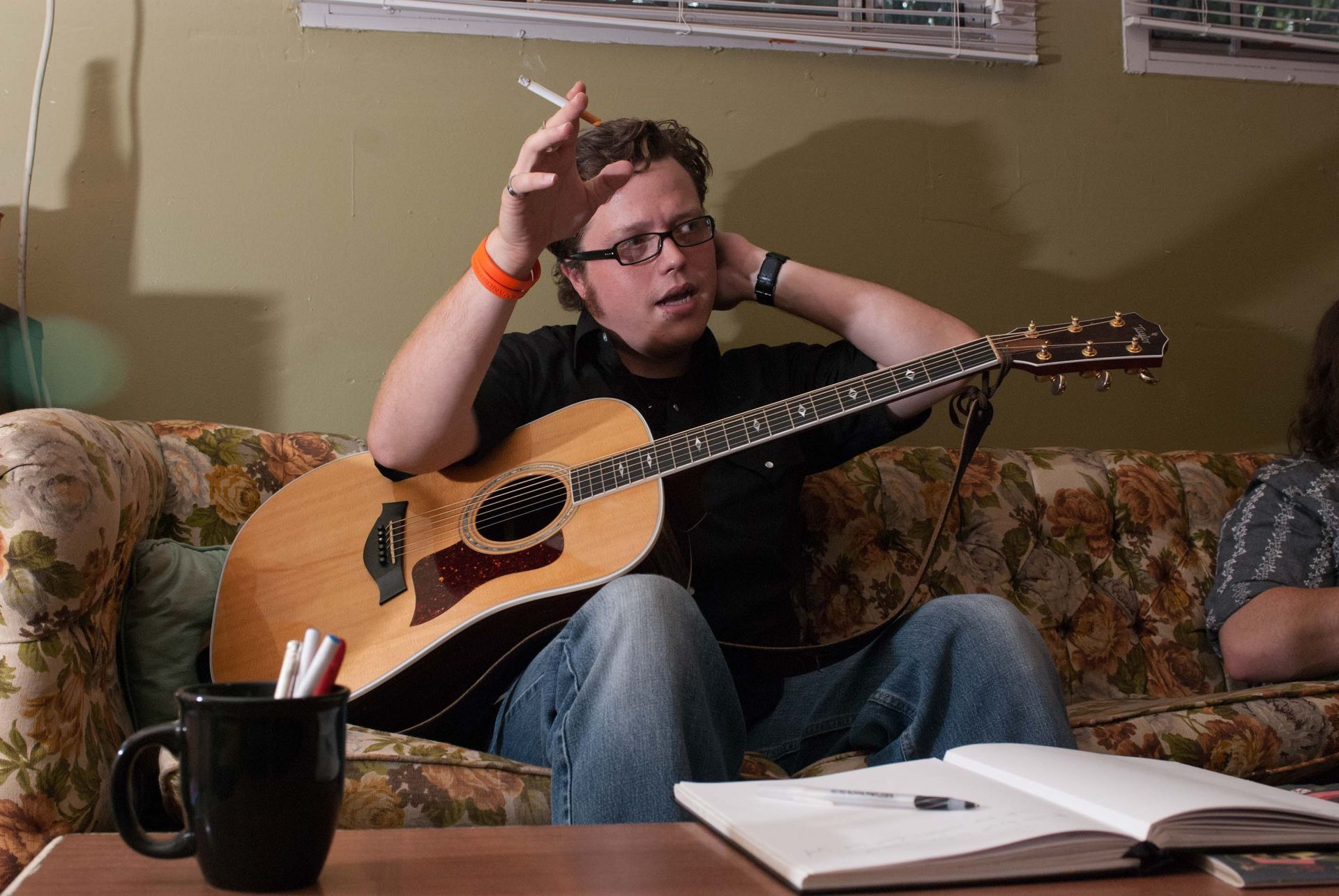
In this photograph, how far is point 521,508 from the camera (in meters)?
1.25

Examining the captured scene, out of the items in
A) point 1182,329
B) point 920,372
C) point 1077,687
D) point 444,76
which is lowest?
point 1077,687

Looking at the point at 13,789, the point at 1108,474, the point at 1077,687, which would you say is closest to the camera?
Result: the point at 13,789

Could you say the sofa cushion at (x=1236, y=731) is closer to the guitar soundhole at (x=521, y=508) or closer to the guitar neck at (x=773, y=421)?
the guitar neck at (x=773, y=421)

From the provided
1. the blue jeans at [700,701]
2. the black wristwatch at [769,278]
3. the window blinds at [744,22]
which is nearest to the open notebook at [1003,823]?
the blue jeans at [700,701]

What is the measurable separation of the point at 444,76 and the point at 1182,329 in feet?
4.81

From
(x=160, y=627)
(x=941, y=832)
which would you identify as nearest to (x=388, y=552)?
(x=160, y=627)

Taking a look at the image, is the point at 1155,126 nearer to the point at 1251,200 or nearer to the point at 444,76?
the point at 1251,200

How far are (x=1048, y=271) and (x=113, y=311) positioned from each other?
1644mm

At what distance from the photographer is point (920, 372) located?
1.27 m

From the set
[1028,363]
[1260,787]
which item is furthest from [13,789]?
[1028,363]

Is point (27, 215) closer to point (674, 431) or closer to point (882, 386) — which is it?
point (674, 431)

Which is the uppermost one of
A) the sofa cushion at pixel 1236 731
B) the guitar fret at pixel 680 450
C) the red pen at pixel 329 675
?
the guitar fret at pixel 680 450

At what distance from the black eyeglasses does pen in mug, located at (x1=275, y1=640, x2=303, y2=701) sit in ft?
3.32

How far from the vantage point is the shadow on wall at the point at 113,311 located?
168cm
